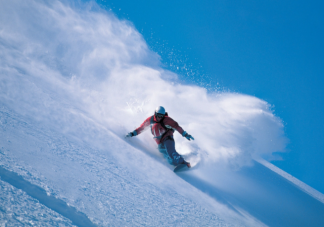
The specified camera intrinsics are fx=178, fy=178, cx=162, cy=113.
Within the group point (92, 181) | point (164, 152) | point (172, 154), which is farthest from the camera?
point (164, 152)

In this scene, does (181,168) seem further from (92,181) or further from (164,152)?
(92,181)

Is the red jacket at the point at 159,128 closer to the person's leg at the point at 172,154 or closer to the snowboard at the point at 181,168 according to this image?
the person's leg at the point at 172,154

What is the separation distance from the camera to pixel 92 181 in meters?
2.64

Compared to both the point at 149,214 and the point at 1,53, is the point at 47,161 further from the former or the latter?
the point at 1,53

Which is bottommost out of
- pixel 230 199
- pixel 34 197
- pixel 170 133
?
pixel 34 197

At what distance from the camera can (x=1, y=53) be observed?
22.6ft

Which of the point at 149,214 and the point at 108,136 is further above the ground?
the point at 108,136

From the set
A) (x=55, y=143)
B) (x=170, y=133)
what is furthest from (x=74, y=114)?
(x=170, y=133)

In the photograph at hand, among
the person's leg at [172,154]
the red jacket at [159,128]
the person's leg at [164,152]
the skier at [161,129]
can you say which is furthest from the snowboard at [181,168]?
the red jacket at [159,128]

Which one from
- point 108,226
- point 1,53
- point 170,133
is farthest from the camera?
point 1,53

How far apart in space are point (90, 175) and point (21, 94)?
11.0ft

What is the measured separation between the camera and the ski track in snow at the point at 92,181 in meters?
2.21

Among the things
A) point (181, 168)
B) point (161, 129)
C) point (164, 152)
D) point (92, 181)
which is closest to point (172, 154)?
point (164, 152)

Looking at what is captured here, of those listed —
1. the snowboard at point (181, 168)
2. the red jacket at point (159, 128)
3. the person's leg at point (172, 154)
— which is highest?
the red jacket at point (159, 128)
